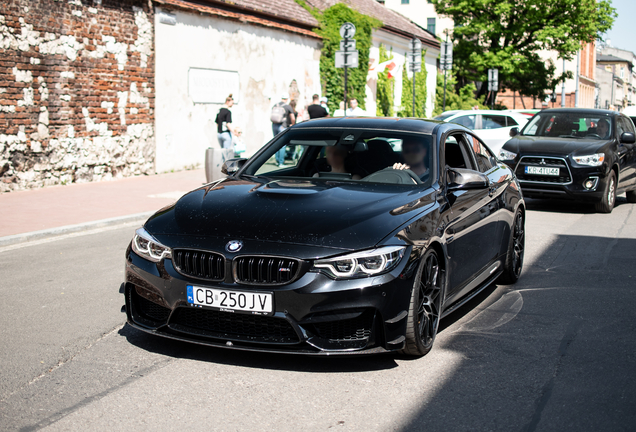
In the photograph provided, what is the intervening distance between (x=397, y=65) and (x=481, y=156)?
2821cm

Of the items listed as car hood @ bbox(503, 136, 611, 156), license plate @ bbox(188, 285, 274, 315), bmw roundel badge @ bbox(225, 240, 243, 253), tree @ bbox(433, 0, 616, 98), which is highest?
tree @ bbox(433, 0, 616, 98)

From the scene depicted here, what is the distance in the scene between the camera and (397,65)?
33875mm

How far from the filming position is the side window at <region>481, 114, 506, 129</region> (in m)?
20.1

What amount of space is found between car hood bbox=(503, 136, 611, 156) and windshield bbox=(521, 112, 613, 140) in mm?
305

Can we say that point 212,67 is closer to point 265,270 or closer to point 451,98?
Result: point 265,270

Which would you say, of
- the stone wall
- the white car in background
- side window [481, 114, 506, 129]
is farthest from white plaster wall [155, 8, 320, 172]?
side window [481, 114, 506, 129]

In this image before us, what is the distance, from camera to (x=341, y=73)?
87.0 feet

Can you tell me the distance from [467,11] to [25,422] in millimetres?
43430

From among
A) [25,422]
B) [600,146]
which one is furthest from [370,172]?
[600,146]

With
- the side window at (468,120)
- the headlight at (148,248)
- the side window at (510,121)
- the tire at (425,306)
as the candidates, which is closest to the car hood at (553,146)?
the side window at (468,120)

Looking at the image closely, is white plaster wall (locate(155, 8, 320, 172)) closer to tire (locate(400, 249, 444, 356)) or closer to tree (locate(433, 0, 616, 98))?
tire (locate(400, 249, 444, 356))

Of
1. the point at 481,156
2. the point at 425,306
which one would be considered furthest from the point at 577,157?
the point at 425,306

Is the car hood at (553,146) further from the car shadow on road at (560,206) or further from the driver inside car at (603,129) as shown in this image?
the car shadow on road at (560,206)

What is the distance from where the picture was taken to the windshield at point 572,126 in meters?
13.2
